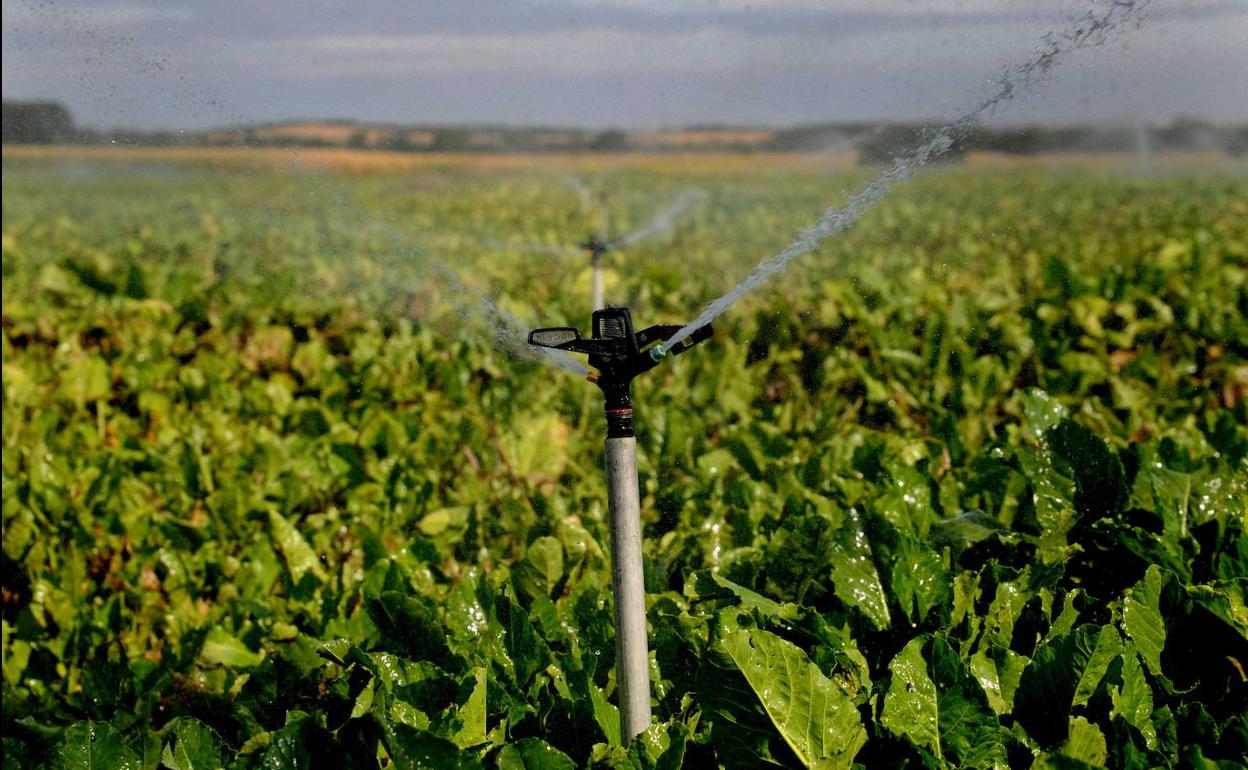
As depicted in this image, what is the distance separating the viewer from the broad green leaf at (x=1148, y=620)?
162 centimetres

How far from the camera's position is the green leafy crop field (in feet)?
4.79

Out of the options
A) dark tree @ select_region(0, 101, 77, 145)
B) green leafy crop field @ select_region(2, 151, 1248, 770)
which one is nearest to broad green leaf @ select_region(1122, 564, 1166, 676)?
green leafy crop field @ select_region(2, 151, 1248, 770)

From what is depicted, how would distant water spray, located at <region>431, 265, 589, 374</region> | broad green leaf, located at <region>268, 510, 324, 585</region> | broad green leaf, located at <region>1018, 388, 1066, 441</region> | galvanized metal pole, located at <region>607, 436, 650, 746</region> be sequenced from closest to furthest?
galvanized metal pole, located at <region>607, 436, 650, 746</region>
distant water spray, located at <region>431, 265, 589, 374</region>
broad green leaf, located at <region>1018, 388, 1066, 441</region>
broad green leaf, located at <region>268, 510, 324, 585</region>

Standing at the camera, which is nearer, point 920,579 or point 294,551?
point 920,579

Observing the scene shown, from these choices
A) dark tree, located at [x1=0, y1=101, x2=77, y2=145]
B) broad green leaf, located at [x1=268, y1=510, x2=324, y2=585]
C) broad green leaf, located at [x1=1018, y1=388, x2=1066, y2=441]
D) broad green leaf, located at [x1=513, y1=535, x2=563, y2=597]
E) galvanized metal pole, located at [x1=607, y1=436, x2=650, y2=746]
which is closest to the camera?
galvanized metal pole, located at [x1=607, y1=436, x2=650, y2=746]

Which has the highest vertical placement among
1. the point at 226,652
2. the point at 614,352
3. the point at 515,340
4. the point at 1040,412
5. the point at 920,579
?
the point at 614,352

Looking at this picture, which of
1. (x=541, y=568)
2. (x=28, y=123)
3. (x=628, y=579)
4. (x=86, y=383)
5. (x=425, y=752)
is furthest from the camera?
(x=28, y=123)

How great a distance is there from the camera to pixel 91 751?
1412 millimetres

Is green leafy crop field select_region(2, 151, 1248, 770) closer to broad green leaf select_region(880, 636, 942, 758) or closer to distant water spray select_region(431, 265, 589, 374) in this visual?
broad green leaf select_region(880, 636, 942, 758)

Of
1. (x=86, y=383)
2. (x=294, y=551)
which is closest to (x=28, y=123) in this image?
(x=86, y=383)

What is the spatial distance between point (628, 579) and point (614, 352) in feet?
0.88

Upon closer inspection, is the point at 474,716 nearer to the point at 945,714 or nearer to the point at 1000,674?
the point at 945,714

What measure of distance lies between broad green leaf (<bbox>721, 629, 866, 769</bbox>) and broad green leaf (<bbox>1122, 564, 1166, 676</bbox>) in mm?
493

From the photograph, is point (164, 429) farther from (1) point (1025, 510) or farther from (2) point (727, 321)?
(1) point (1025, 510)
